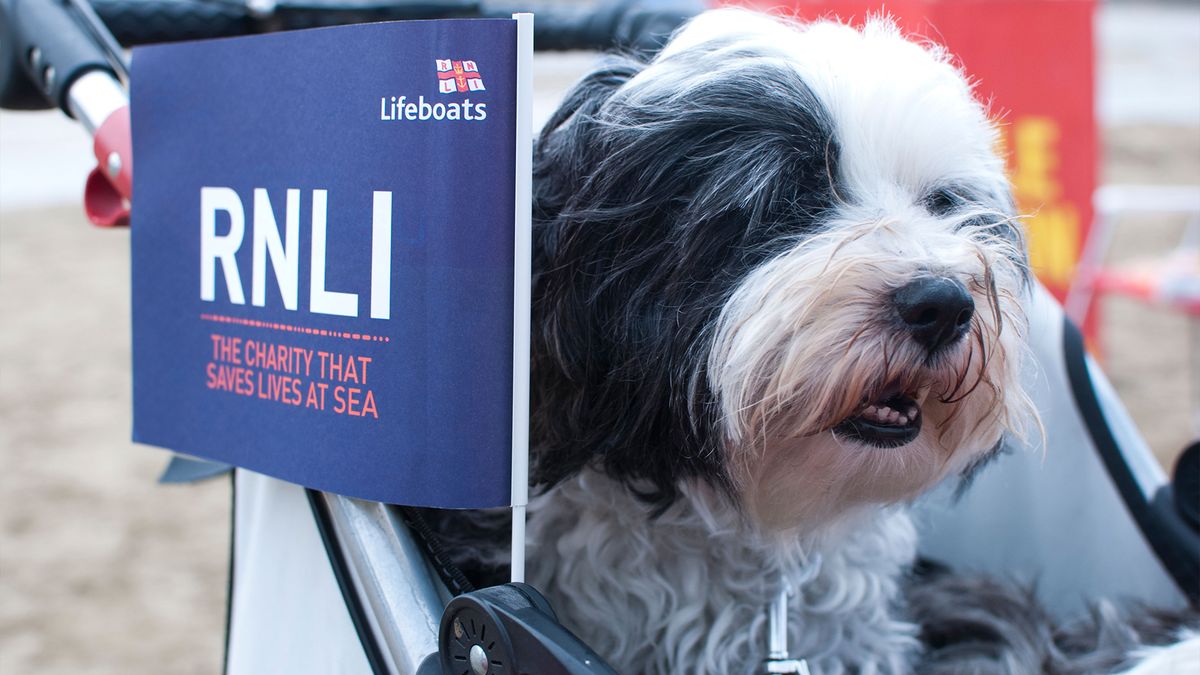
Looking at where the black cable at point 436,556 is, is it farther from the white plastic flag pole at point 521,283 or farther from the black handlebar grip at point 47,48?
the black handlebar grip at point 47,48

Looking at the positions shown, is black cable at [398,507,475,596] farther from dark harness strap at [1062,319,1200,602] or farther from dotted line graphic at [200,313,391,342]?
dark harness strap at [1062,319,1200,602]

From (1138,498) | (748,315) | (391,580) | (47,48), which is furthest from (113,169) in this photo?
(1138,498)

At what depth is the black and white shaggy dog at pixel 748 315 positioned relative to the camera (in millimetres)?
1311

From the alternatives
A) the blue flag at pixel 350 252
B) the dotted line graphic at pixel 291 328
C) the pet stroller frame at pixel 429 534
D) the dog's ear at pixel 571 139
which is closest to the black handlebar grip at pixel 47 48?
the pet stroller frame at pixel 429 534

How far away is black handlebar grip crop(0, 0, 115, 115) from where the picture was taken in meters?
1.63

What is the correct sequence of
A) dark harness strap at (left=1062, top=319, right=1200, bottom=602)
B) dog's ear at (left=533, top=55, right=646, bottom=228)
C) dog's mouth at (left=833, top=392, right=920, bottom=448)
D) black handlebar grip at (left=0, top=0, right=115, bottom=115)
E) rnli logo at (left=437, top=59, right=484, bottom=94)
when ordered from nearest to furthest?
rnli logo at (left=437, top=59, right=484, bottom=94), dog's mouth at (left=833, top=392, right=920, bottom=448), dog's ear at (left=533, top=55, right=646, bottom=228), black handlebar grip at (left=0, top=0, right=115, bottom=115), dark harness strap at (left=1062, top=319, right=1200, bottom=602)

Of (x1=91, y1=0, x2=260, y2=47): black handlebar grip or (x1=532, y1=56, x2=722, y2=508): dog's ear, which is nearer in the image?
(x1=532, y1=56, x2=722, y2=508): dog's ear

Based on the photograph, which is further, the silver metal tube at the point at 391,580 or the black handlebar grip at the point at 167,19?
the black handlebar grip at the point at 167,19

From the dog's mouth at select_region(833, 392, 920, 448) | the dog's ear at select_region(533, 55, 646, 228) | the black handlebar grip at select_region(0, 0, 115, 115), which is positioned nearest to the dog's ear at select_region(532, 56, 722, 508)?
the dog's ear at select_region(533, 55, 646, 228)

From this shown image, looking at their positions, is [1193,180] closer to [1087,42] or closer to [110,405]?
[1087,42]

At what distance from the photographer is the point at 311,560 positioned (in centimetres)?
132

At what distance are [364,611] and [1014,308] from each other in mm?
875

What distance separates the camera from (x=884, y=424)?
1.39m

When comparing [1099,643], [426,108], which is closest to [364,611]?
[426,108]
